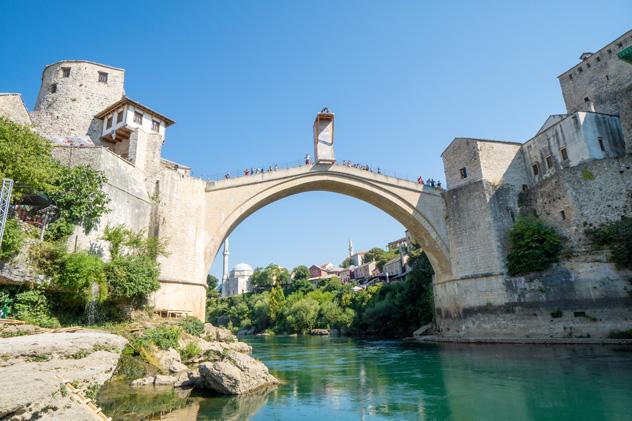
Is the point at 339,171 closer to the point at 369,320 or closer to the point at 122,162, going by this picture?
the point at 122,162

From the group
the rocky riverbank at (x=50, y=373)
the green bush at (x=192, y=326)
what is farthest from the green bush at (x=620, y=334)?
the rocky riverbank at (x=50, y=373)

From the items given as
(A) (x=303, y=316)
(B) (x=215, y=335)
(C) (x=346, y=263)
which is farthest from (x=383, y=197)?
(C) (x=346, y=263)

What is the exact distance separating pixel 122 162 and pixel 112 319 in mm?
6283

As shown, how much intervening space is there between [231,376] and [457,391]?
4.98 meters

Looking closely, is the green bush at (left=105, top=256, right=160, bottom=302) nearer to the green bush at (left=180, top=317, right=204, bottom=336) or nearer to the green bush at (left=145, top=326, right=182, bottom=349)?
the green bush at (left=145, top=326, right=182, bottom=349)

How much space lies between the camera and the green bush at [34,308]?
1005cm

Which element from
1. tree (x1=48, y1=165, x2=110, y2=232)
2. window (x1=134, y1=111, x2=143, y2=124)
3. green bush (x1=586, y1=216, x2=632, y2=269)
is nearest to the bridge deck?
window (x1=134, y1=111, x2=143, y2=124)

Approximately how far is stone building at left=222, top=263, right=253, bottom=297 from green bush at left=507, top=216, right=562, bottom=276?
64.3 metres

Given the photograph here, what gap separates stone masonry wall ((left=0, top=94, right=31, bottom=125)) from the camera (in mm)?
15102

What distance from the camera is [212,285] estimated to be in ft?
230

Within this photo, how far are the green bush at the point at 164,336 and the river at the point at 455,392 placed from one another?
3.35 metres

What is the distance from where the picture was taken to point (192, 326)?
1412 cm

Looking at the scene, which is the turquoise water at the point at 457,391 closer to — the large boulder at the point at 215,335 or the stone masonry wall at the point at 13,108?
the large boulder at the point at 215,335

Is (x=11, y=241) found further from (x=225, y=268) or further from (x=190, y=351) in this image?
(x=225, y=268)
